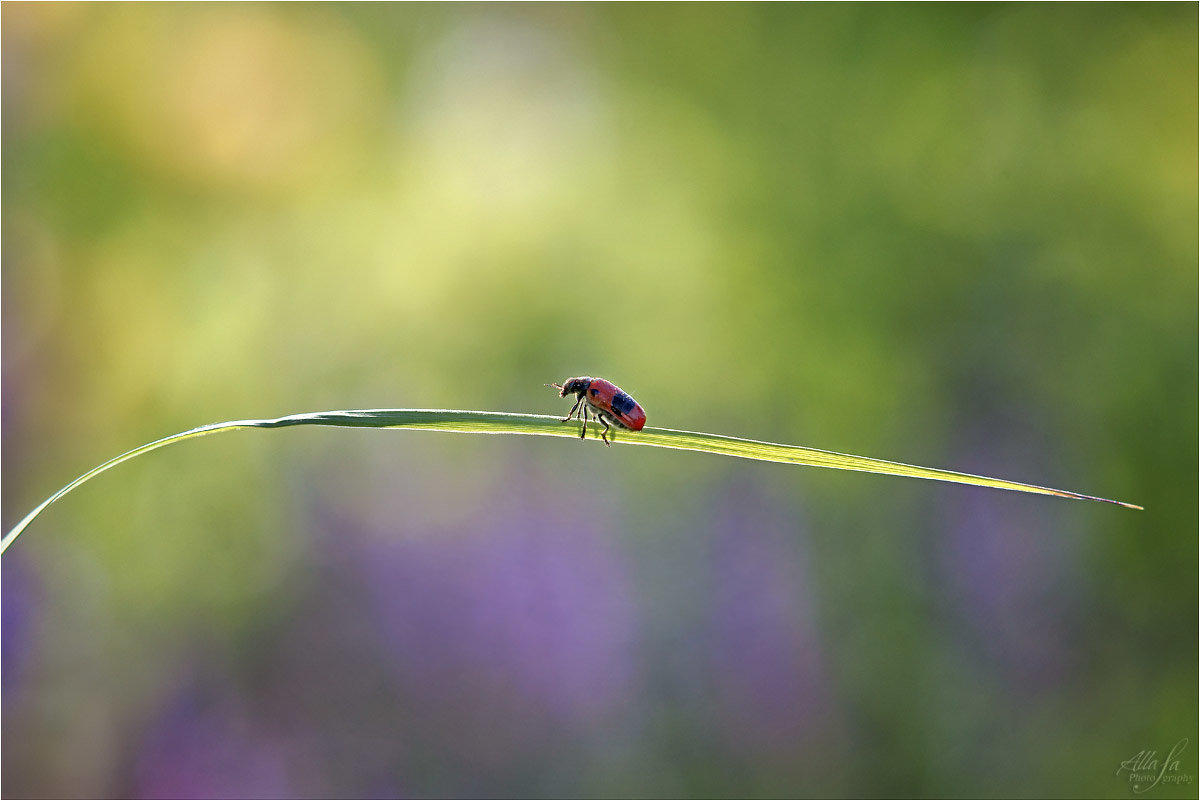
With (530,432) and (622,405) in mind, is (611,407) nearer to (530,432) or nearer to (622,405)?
(622,405)

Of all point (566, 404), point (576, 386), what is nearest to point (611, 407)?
point (576, 386)

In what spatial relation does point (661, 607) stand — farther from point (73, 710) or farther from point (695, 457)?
point (73, 710)

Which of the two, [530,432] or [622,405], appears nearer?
[530,432]

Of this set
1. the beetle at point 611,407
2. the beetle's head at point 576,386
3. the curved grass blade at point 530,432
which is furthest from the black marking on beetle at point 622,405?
the curved grass blade at point 530,432

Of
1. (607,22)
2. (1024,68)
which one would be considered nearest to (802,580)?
(1024,68)

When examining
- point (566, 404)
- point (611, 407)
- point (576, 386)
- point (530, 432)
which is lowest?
point (530, 432)
